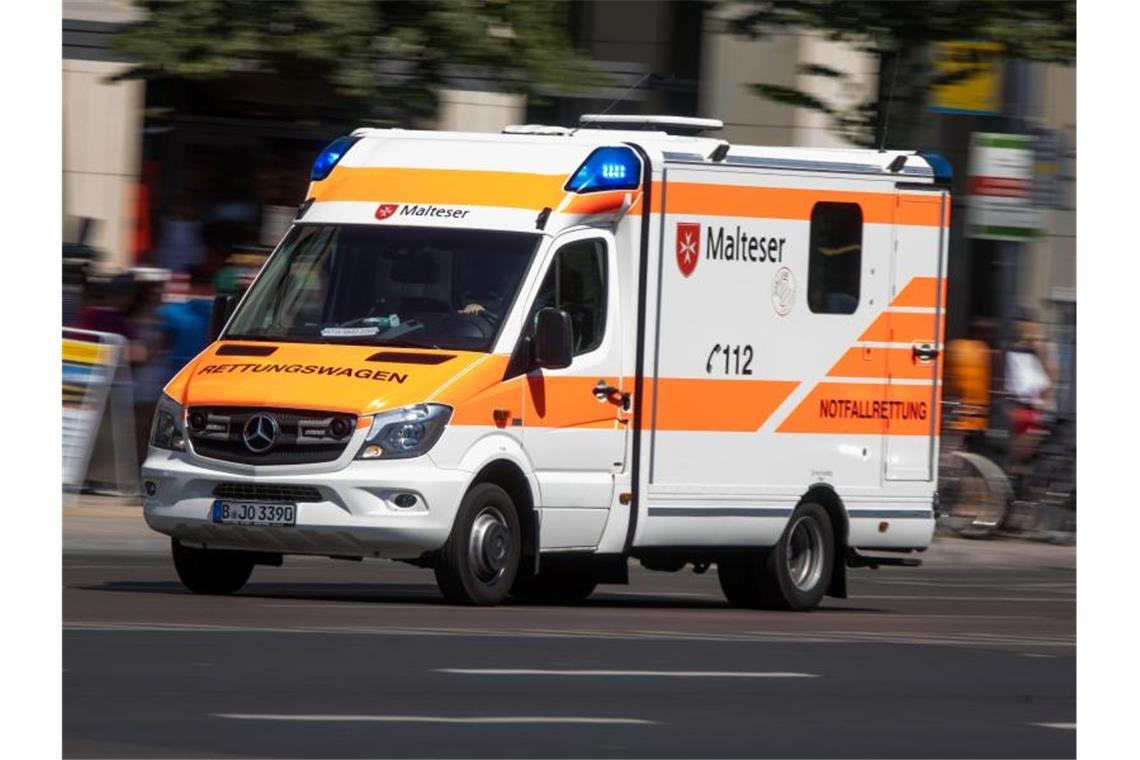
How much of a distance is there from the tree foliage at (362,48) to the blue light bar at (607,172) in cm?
526

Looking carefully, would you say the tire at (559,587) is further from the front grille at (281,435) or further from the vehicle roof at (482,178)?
the front grille at (281,435)

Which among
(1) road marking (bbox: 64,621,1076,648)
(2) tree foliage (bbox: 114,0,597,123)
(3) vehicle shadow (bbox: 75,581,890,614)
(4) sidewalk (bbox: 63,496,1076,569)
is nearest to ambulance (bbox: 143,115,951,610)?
(3) vehicle shadow (bbox: 75,581,890,614)

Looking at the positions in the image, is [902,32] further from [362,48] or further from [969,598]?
[969,598]

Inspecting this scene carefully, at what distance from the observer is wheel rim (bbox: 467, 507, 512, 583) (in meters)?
13.6

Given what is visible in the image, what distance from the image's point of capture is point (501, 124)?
22.5 meters

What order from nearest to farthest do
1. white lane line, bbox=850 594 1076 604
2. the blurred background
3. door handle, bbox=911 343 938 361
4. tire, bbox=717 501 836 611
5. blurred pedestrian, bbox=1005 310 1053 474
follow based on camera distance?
tire, bbox=717 501 836 611
door handle, bbox=911 343 938 361
white lane line, bbox=850 594 1076 604
the blurred background
blurred pedestrian, bbox=1005 310 1053 474

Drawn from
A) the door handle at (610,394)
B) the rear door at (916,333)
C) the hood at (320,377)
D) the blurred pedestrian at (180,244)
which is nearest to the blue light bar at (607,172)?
the door handle at (610,394)

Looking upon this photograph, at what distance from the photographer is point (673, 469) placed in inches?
584

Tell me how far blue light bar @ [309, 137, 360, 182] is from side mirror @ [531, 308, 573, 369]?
5.41ft

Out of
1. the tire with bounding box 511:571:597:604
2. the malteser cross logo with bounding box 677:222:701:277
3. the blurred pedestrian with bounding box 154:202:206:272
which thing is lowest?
the tire with bounding box 511:571:597:604

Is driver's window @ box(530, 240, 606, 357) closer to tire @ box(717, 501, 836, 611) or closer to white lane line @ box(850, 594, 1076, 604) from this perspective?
tire @ box(717, 501, 836, 611)

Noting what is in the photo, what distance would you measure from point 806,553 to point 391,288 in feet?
10.5

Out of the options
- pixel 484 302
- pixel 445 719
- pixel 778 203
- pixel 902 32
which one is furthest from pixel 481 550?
pixel 902 32
